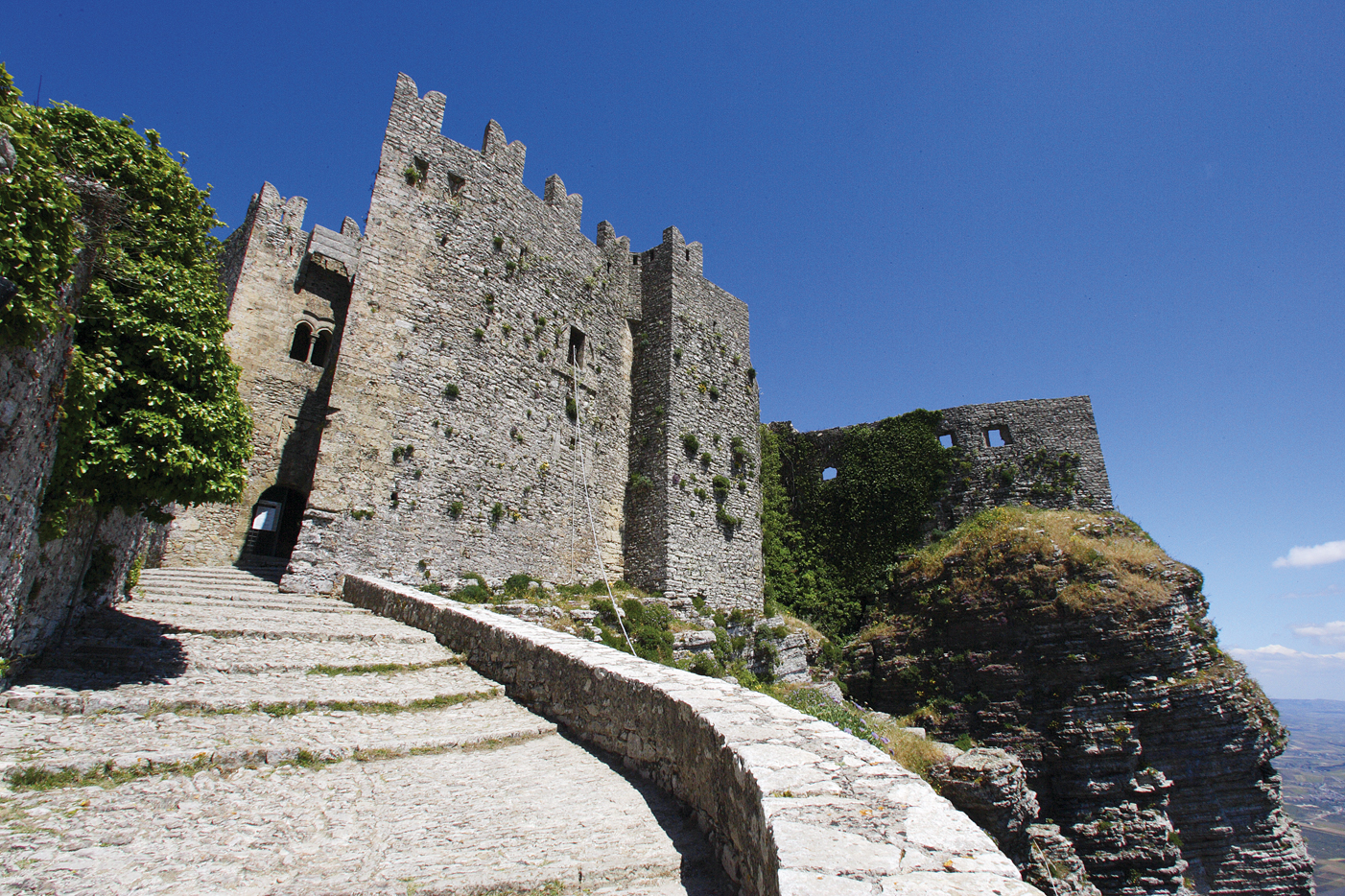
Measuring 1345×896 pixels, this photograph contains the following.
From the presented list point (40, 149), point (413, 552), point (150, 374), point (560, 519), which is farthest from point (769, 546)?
point (40, 149)

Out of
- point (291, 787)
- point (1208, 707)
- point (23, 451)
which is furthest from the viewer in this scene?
point (1208, 707)

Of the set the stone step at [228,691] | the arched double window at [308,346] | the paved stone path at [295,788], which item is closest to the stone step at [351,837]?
the paved stone path at [295,788]

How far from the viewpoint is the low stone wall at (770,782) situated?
86.3 inches

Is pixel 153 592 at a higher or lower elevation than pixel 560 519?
lower

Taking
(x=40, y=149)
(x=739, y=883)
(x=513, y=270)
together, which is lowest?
(x=739, y=883)

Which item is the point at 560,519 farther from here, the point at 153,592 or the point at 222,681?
the point at 222,681

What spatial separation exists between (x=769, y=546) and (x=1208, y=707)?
39.3 ft

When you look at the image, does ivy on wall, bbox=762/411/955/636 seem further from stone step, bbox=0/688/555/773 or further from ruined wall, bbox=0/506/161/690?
ruined wall, bbox=0/506/161/690

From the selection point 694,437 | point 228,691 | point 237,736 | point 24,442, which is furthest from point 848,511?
point 24,442

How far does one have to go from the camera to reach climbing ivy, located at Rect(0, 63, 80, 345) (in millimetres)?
3963

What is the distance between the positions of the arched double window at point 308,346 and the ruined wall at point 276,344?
6cm

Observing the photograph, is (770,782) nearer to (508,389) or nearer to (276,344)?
(508,389)

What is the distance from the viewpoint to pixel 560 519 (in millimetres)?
15953

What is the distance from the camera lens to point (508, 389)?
50.8 feet
